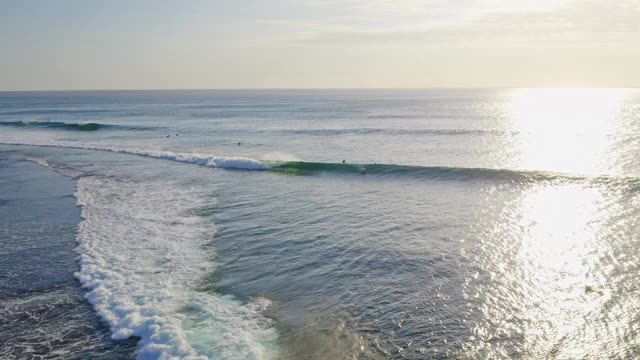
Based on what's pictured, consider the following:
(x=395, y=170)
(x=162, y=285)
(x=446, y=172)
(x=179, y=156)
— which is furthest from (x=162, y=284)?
(x=179, y=156)

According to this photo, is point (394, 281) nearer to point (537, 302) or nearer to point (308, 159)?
point (537, 302)

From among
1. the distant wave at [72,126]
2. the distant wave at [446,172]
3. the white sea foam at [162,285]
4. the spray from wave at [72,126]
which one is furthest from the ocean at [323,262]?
the distant wave at [72,126]

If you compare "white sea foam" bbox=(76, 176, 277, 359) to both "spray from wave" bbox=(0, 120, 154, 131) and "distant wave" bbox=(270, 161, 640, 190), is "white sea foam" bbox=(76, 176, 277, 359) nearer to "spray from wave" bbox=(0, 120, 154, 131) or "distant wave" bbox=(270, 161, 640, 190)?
"distant wave" bbox=(270, 161, 640, 190)

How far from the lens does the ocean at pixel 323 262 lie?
32.3 feet

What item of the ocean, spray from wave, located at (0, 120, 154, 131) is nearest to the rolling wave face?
the ocean

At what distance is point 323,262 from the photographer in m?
14.1

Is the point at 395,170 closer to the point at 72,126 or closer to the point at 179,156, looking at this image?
the point at 179,156

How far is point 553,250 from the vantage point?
15.2m

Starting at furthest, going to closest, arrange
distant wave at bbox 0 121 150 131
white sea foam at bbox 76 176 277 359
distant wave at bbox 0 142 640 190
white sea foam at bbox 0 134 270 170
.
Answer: distant wave at bbox 0 121 150 131 → white sea foam at bbox 0 134 270 170 → distant wave at bbox 0 142 640 190 → white sea foam at bbox 76 176 277 359

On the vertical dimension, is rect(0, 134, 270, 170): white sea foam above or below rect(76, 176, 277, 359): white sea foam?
above

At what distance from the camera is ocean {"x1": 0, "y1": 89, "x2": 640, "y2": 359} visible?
32.3 feet

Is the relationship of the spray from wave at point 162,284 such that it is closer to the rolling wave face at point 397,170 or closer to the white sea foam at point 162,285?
the white sea foam at point 162,285

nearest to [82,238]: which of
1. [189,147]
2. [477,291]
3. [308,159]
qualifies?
[477,291]

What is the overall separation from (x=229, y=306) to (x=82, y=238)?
8020 mm
